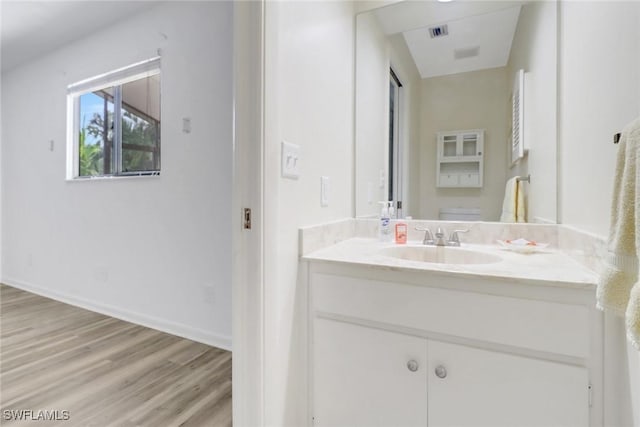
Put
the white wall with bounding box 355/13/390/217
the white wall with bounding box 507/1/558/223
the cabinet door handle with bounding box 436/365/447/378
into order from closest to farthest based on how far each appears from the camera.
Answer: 1. the cabinet door handle with bounding box 436/365/447/378
2. the white wall with bounding box 507/1/558/223
3. the white wall with bounding box 355/13/390/217

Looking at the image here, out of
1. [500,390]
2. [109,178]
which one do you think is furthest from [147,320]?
[500,390]

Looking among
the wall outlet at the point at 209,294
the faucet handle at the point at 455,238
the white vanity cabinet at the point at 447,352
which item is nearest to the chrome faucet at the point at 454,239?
the faucet handle at the point at 455,238

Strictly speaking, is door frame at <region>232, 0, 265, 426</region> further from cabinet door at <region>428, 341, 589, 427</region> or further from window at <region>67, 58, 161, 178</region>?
window at <region>67, 58, 161, 178</region>

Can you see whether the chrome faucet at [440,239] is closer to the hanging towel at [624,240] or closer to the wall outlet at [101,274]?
the hanging towel at [624,240]

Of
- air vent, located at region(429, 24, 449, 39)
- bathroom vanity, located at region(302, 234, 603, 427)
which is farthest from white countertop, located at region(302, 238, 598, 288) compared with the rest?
air vent, located at region(429, 24, 449, 39)

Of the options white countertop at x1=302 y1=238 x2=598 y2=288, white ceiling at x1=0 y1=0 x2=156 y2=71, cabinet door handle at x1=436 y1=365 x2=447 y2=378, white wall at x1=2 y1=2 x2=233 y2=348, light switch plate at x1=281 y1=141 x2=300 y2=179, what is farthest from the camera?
white ceiling at x1=0 y1=0 x2=156 y2=71

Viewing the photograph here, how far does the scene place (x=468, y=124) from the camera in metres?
1.47

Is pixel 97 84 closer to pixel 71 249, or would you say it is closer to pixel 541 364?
pixel 71 249

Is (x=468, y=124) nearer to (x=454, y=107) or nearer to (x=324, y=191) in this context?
(x=454, y=107)

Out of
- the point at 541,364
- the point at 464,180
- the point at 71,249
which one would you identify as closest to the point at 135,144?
the point at 71,249

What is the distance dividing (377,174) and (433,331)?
0.90m

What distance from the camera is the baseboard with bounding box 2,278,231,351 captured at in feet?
6.95

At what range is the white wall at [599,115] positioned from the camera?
0.73 meters

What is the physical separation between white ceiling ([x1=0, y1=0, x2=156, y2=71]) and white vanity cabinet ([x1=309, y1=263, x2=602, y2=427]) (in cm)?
253
